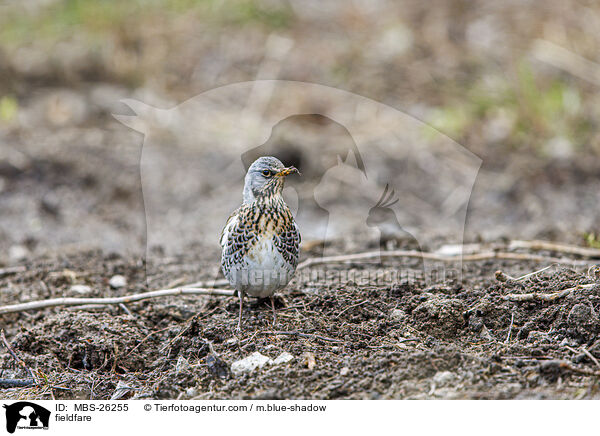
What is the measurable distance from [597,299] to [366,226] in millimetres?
3207

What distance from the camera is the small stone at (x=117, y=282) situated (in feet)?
17.3

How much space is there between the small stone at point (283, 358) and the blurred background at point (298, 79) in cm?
281

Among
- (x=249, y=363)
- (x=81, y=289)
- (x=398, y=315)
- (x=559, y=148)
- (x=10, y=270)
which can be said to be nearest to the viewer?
(x=249, y=363)

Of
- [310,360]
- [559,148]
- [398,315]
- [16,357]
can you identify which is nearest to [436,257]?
[398,315]

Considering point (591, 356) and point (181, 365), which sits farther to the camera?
point (181, 365)

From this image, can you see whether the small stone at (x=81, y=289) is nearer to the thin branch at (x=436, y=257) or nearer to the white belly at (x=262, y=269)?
the white belly at (x=262, y=269)

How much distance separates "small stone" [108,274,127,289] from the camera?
17.3ft

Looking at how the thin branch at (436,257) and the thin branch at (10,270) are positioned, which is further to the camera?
the thin branch at (10,270)

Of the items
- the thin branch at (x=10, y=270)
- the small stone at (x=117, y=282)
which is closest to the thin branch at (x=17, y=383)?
the small stone at (x=117, y=282)

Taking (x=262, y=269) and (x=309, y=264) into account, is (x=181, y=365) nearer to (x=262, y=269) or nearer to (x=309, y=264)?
(x=262, y=269)

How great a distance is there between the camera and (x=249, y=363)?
3.60 m

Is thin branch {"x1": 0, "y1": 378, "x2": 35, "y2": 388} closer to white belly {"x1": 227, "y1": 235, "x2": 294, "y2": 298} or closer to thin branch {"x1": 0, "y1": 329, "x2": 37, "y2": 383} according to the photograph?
thin branch {"x1": 0, "y1": 329, "x2": 37, "y2": 383}
